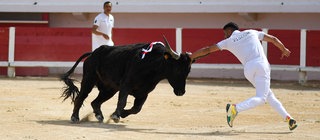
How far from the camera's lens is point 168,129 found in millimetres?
8133

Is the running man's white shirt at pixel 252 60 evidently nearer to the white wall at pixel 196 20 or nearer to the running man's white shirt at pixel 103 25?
the running man's white shirt at pixel 103 25

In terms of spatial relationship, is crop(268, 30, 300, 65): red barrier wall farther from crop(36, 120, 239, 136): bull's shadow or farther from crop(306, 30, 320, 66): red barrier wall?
crop(36, 120, 239, 136): bull's shadow

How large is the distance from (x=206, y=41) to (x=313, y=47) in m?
2.31

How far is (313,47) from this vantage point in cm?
1598

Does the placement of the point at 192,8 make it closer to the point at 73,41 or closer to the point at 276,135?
the point at 73,41

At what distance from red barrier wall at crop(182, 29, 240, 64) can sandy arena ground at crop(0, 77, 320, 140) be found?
2.02 meters

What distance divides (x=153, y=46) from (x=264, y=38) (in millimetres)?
1332

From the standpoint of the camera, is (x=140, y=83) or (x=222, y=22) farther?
(x=222, y=22)

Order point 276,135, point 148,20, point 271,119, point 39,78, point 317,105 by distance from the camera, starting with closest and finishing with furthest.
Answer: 1. point 276,135
2. point 271,119
3. point 317,105
4. point 39,78
5. point 148,20

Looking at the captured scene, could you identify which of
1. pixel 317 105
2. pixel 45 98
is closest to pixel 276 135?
pixel 317 105

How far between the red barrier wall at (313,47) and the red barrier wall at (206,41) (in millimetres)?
1591

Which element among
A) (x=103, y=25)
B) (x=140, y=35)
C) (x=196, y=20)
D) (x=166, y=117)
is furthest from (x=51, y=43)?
(x=166, y=117)

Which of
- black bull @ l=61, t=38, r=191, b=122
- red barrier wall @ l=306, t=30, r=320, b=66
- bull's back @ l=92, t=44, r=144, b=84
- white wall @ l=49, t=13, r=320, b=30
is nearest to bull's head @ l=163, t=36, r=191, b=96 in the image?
black bull @ l=61, t=38, r=191, b=122

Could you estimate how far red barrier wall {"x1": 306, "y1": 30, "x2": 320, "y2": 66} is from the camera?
52.3ft
